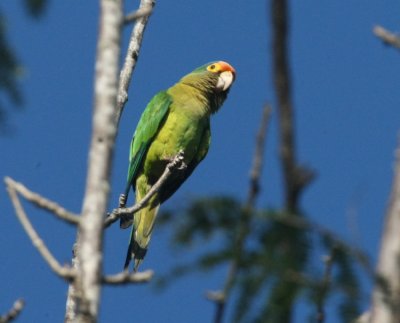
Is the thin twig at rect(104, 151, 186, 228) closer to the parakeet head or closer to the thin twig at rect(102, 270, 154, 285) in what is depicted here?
the thin twig at rect(102, 270, 154, 285)

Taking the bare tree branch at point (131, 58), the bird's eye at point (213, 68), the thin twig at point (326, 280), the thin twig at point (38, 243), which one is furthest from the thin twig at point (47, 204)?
the bird's eye at point (213, 68)

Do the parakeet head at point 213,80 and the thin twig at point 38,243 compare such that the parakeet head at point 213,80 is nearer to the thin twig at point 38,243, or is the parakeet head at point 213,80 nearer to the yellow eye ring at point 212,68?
the yellow eye ring at point 212,68

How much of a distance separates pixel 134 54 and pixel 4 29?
3769 mm

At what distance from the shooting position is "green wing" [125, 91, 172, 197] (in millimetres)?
7344

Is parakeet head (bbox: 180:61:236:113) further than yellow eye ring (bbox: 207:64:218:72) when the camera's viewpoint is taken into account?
No

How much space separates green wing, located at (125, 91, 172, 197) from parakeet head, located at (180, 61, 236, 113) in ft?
2.53

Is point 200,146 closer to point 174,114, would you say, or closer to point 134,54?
point 174,114

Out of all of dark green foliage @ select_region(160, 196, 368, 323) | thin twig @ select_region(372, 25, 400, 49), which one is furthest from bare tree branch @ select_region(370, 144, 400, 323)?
thin twig @ select_region(372, 25, 400, 49)

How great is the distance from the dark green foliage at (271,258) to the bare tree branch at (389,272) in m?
0.12

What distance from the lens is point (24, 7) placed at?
2.29 metres

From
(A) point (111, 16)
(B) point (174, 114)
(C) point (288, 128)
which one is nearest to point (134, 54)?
(B) point (174, 114)

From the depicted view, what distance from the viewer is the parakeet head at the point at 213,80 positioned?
8.19 m

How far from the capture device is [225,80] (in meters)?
8.45

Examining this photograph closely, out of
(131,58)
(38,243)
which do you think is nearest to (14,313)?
(38,243)
